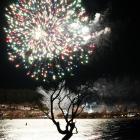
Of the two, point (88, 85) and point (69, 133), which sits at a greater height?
point (88, 85)

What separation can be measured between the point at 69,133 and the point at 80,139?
529 feet

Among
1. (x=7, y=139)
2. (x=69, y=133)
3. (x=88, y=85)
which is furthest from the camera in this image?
(x=7, y=139)

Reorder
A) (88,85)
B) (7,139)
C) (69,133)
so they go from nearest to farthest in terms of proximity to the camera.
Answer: (69,133) < (88,85) < (7,139)

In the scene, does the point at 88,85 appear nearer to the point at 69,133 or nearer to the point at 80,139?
the point at 69,133

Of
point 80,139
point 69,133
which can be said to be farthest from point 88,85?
point 80,139

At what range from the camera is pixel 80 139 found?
182750 mm

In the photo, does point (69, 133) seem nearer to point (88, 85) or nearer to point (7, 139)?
point (88, 85)

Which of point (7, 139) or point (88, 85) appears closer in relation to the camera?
point (88, 85)

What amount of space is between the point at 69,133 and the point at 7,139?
165319 mm

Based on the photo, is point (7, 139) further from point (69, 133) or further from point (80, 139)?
point (69, 133)

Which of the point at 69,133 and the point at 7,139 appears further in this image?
the point at 7,139

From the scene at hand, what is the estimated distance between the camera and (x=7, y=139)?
183 m

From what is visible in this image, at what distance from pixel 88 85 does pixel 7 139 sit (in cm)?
16409

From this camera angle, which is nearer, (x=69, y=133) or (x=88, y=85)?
(x=69, y=133)
